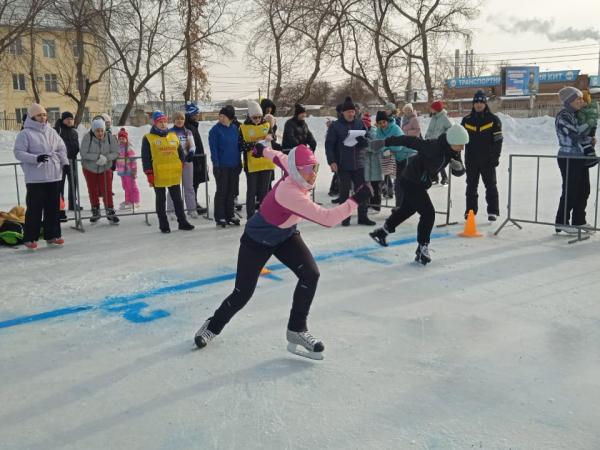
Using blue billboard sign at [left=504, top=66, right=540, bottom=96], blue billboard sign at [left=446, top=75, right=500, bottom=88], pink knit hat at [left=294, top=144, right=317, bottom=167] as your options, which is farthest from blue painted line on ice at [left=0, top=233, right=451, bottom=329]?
blue billboard sign at [left=446, top=75, right=500, bottom=88]

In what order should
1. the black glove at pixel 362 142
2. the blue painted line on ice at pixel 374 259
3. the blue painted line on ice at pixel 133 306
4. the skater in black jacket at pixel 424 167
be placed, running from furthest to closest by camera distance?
the black glove at pixel 362 142 < the blue painted line on ice at pixel 374 259 < the skater in black jacket at pixel 424 167 < the blue painted line on ice at pixel 133 306

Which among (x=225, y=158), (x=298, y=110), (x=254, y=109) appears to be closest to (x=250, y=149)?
(x=225, y=158)

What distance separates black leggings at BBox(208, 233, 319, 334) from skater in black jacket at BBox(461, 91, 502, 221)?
5567 millimetres

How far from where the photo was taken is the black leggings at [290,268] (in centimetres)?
Result: 419

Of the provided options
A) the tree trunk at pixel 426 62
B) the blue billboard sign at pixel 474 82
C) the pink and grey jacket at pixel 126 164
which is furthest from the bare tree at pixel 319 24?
the blue billboard sign at pixel 474 82

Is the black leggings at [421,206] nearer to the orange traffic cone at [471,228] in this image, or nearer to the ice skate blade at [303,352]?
the orange traffic cone at [471,228]

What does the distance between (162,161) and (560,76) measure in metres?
62.9

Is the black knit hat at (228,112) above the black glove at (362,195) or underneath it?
above

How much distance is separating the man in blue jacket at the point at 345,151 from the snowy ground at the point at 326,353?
1847 millimetres

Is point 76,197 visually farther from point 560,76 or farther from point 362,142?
point 560,76

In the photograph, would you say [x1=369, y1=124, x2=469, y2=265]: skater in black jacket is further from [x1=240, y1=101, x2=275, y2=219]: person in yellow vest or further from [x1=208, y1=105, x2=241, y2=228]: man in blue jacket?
[x1=208, y1=105, x2=241, y2=228]: man in blue jacket

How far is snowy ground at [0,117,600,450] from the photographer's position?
3234 mm

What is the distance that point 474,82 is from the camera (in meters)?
64.2

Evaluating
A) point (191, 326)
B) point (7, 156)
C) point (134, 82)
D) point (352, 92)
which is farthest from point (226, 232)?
point (352, 92)
